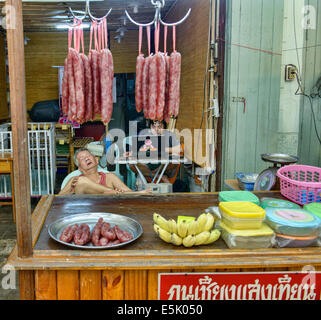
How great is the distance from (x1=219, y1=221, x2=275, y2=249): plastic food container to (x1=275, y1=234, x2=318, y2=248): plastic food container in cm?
5

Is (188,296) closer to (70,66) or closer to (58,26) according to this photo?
(70,66)

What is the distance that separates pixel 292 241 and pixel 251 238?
0.88ft

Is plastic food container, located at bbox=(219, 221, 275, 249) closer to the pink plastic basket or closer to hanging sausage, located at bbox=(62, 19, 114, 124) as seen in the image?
the pink plastic basket

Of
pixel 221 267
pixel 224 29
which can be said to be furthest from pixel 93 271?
pixel 224 29

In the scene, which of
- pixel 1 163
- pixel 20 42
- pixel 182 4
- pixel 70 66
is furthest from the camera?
pixel 182 4

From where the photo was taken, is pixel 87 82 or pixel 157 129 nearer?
pixel 87 82

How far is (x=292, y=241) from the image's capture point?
2.04m

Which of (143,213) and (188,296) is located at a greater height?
(143,213)

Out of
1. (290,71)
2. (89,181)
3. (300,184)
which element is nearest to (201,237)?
(300,184)

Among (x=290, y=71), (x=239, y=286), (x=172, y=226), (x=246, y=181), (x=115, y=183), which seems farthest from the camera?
(x=290, y=71)

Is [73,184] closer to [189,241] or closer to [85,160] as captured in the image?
[85,160]

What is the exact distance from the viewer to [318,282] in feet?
6.55

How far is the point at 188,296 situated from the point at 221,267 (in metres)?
0.28

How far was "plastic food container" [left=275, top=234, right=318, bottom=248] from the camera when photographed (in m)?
2.04
